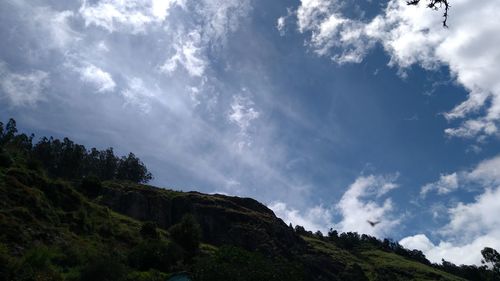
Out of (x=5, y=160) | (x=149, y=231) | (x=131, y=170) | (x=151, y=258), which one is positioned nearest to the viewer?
(x=151, y=258)

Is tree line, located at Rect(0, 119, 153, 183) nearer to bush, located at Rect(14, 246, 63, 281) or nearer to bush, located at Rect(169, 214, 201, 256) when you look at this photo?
bush, located at Rect(169, 214, 201, 256)

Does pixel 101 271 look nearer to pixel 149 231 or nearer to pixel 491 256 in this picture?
pixel 149 231

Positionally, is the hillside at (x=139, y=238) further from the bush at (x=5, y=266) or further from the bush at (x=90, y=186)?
the bush at (x=90, y=186)

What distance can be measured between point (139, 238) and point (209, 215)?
40200 millimetres

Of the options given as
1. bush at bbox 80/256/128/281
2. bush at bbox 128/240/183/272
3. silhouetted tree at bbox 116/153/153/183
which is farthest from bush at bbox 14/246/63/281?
silhouetted tree at bbox 116/153/153/183

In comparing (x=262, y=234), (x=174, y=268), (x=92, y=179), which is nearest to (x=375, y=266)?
(x=262, y=234)

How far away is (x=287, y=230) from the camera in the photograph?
117 m

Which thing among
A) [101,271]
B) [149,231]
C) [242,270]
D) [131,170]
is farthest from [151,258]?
[131,170]

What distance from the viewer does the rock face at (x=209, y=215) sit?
319ft

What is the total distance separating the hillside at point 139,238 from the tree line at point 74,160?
28.0ft

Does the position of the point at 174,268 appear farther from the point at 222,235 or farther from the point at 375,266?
the point at 375,266

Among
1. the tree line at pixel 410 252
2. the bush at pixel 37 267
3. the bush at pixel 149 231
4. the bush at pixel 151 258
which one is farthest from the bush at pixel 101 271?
the tree line at pixel 410 252

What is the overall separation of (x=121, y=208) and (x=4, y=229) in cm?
5985

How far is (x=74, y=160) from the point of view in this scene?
12288cm
